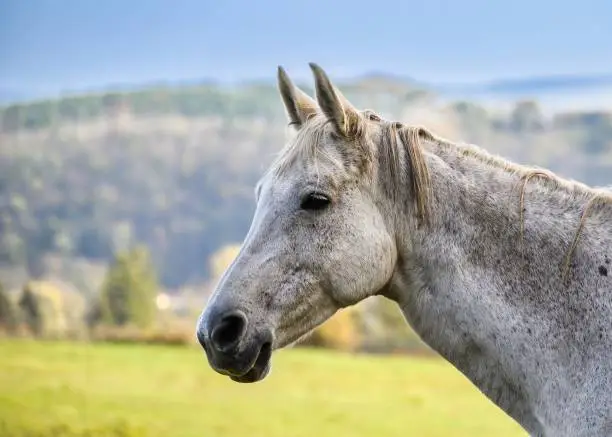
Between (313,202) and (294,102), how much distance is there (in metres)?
0.44

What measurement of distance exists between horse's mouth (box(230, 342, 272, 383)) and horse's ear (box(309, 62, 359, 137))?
2.25 feet

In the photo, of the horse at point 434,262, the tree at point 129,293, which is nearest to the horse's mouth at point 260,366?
the horse at point 434,262

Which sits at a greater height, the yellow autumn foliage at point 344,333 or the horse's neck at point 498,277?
the horse's neck at point 498,277

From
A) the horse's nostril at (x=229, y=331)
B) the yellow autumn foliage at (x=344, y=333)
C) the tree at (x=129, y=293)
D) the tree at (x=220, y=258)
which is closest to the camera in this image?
the horse's nostril at (x=229, y=331)

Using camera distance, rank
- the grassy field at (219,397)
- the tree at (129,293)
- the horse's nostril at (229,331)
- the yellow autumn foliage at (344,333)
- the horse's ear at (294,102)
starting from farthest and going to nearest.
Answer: the yellow autumn foliage at (344,333), the tree at (129,293), the grassy field at (219,397), the horse's ear at (294,102), the horse's nostril at (229,331)

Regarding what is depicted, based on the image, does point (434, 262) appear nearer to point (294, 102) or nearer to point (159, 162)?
point (294, 102)

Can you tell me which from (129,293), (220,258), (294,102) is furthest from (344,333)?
(294,102)

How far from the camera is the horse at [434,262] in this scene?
2.24m

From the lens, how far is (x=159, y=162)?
12.7 m

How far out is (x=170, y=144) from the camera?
42.4 ft

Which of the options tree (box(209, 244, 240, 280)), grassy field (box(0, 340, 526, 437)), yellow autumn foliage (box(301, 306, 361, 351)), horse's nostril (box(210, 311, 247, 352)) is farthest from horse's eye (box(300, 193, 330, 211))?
yellow autumn foliage (box(301, 306, 361, 351))

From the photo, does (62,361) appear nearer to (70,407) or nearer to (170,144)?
(70,407)

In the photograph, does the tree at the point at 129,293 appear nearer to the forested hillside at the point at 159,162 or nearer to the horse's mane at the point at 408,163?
the forested hillside at the point at 159,162

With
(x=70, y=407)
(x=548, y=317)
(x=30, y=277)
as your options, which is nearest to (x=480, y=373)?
(x=548, y=317)
